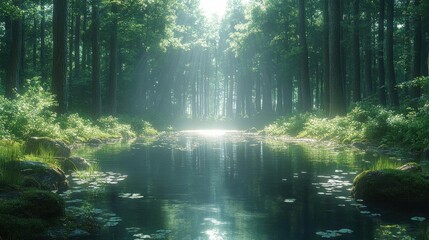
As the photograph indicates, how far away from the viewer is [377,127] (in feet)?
67.0

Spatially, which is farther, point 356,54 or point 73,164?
point 356,54

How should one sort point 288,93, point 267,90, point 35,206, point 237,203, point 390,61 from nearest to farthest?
point 35,206, point 237,203, point 390,61, point 288,93, point 267,90

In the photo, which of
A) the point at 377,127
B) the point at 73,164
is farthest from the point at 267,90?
the point at 73,164

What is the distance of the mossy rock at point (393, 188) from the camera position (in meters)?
8.30

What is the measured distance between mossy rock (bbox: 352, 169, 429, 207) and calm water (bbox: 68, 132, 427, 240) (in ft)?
1.14

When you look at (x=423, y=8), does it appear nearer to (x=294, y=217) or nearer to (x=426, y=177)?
(x=426, y=177)

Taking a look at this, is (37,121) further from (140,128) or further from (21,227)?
(140,128)

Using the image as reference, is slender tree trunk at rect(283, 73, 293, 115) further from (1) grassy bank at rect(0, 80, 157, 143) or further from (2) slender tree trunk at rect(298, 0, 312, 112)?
(1) grassy bank at rect(0, 80, 157, 143)

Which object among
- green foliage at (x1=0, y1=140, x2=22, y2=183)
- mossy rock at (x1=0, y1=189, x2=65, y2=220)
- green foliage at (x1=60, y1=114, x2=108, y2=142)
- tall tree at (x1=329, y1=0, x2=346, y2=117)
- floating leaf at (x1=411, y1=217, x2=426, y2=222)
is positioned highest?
tall tree at (x1=329, y1=0, x2=346, y2=117)

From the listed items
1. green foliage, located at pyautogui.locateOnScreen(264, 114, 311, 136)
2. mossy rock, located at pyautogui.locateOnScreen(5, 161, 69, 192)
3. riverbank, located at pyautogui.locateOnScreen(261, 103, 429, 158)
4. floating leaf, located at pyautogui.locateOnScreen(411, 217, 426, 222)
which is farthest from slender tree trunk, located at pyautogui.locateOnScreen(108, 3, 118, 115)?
floating leaf, located at pyautogui.locateOnScreen(411, 217, 426, 222)

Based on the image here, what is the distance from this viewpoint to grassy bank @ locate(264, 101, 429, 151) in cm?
1709

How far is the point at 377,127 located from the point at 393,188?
41.7 feet

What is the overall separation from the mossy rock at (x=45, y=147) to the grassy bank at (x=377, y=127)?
13.0m

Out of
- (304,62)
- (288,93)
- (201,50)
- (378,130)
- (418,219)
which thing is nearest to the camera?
(418,219)
